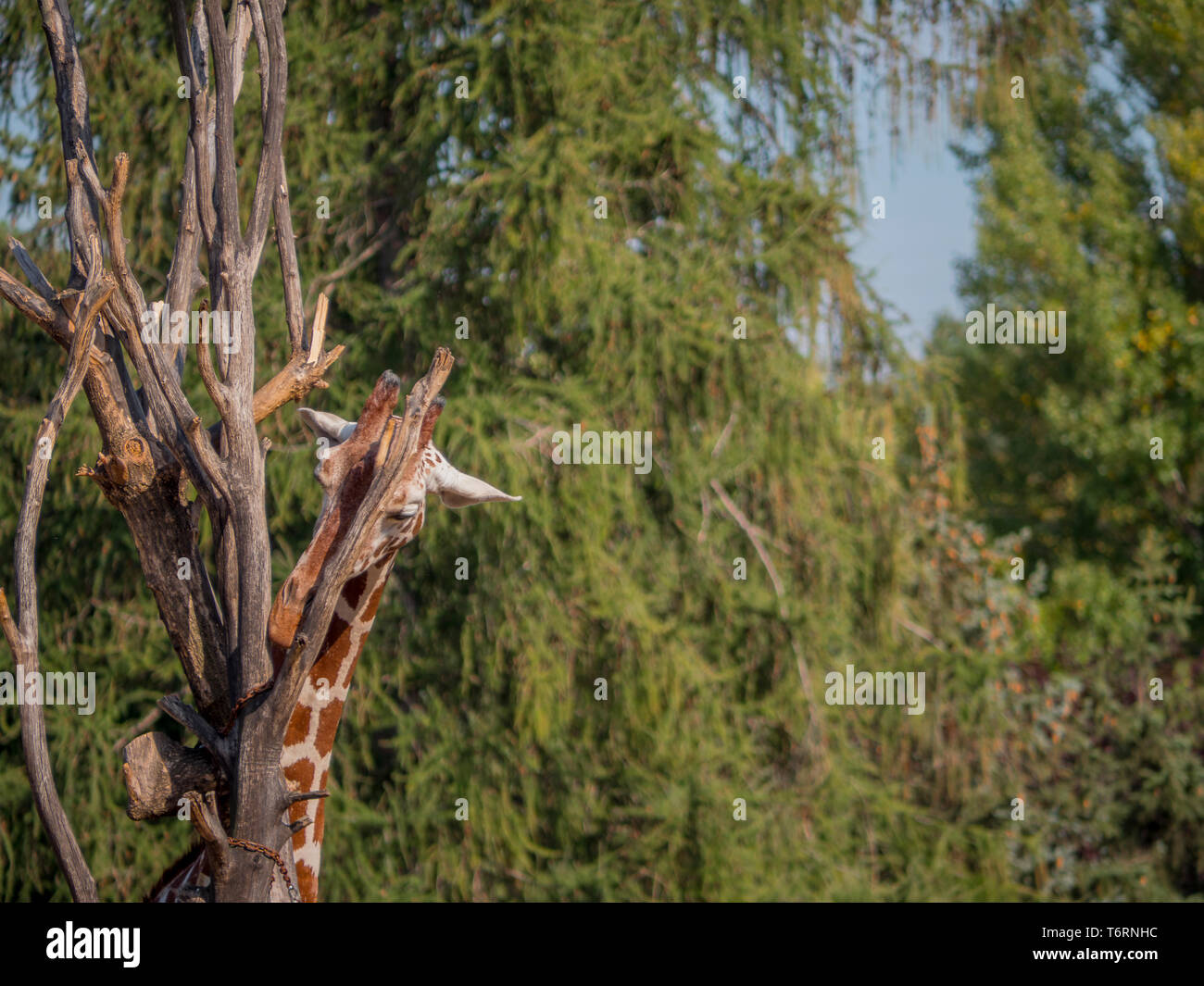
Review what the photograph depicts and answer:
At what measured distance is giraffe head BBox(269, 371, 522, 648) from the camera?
90.4 inches

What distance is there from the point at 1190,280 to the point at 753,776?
1435 centimetres

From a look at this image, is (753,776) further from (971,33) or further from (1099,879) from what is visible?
(971,33)

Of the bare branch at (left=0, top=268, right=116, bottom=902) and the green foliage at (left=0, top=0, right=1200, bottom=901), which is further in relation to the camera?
the green foliage at (left=0, top=0, right=1200, bottom=901)

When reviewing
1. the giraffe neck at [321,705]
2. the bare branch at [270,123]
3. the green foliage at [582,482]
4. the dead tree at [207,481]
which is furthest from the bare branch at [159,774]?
the green foliage at [582,482]

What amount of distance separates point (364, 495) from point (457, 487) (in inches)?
12.5

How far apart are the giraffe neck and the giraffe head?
104mm

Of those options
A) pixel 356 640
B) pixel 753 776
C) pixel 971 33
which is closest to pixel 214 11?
pixel 356 640

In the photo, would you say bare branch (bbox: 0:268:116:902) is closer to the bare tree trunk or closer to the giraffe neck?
the bare tree trunk

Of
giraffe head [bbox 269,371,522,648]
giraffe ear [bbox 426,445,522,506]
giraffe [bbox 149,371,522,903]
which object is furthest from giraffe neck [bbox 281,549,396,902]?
giraffe ear [bbox 426,445,522,506]

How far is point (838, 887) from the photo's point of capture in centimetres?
676

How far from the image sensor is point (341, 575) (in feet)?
7.33

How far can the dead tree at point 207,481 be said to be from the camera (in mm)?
2225

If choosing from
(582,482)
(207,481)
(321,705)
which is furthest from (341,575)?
(582,482)

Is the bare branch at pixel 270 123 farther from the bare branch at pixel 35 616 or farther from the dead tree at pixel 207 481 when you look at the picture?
the bare branch at pixel 35 616
